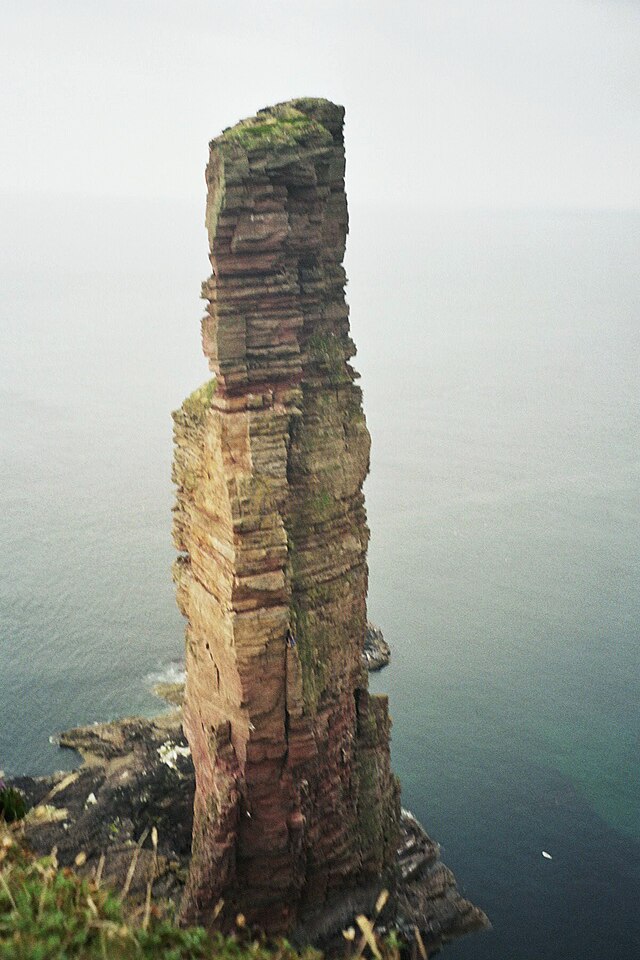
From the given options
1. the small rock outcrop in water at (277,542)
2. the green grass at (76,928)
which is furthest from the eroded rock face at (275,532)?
the green grass at (76,928)

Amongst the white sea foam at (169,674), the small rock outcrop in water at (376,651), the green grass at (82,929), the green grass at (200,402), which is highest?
the green grass at (200,402)

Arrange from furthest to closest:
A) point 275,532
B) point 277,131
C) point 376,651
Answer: point 376,651, point 275,532, point 277,131

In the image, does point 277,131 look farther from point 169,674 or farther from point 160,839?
point 169,674

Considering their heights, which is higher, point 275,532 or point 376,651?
point 275,532

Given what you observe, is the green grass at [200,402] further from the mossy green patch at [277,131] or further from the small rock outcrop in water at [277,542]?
the mossy green patch at [277,131]

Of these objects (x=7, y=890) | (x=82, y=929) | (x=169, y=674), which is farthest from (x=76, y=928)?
(x=169, y=674)

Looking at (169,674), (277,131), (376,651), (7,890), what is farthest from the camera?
(376,651)

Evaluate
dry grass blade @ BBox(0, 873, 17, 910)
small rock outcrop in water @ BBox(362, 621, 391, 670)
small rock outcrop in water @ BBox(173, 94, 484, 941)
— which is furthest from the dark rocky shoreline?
dry grass blade @ BBox(0, 873, 17, 910)
